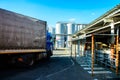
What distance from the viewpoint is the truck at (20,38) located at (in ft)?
45.4

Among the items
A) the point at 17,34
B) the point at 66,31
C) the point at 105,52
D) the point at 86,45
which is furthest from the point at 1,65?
the point at 66,31

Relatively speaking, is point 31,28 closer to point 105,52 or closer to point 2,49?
point 2,49

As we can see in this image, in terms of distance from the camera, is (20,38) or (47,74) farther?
(20,38)

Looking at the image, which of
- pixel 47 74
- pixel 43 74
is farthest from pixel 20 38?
pixel 47 74

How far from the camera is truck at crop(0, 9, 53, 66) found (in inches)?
545

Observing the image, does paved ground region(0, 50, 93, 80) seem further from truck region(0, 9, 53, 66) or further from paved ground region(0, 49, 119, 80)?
truck region(0, 9, 53, 66)

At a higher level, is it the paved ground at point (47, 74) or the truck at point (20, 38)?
the truck at point (20, 38)

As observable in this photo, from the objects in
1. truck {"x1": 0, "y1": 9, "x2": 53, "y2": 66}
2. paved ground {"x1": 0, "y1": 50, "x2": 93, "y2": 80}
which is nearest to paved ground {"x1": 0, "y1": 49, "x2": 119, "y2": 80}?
paved ground {"x1": 0, "y1": 50, "x2": 93, "y2": 80}

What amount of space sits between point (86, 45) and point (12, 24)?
1236cm

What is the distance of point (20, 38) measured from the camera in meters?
15.8

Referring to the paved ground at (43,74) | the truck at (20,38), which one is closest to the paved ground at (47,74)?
the paved ground at (43,74)

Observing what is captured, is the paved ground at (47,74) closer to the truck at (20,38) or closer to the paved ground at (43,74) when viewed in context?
the paved ground at (43,74)

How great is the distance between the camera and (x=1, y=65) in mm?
16469

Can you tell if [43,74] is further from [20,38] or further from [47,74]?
[20,38]
